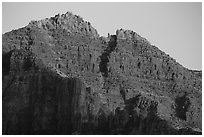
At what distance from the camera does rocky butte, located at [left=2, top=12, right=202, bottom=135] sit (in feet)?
456

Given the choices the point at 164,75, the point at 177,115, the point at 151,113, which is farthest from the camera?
the point at 164,75

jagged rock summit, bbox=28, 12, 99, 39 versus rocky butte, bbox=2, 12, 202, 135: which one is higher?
jagged rock summit, bbox=28, 12, 99, 39

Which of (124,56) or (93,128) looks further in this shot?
(124,56)

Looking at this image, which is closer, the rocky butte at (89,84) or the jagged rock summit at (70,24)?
the rocky butte at (89,84)

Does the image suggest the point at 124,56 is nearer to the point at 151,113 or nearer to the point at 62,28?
the point at 62,28

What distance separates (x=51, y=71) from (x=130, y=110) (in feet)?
48.3

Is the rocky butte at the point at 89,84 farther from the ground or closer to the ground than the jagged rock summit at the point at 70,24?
closer to the ground

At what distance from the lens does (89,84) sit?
155 metres

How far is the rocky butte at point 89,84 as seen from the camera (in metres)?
139

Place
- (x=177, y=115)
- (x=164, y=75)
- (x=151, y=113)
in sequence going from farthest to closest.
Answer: (x=164, y=75)
(x=177, y=115)
(x=151, y=113)

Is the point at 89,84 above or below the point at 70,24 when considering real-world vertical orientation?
below

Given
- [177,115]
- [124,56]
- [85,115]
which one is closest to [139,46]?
[124,56]

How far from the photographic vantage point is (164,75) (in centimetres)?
16688

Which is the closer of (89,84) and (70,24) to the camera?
(89,84)
